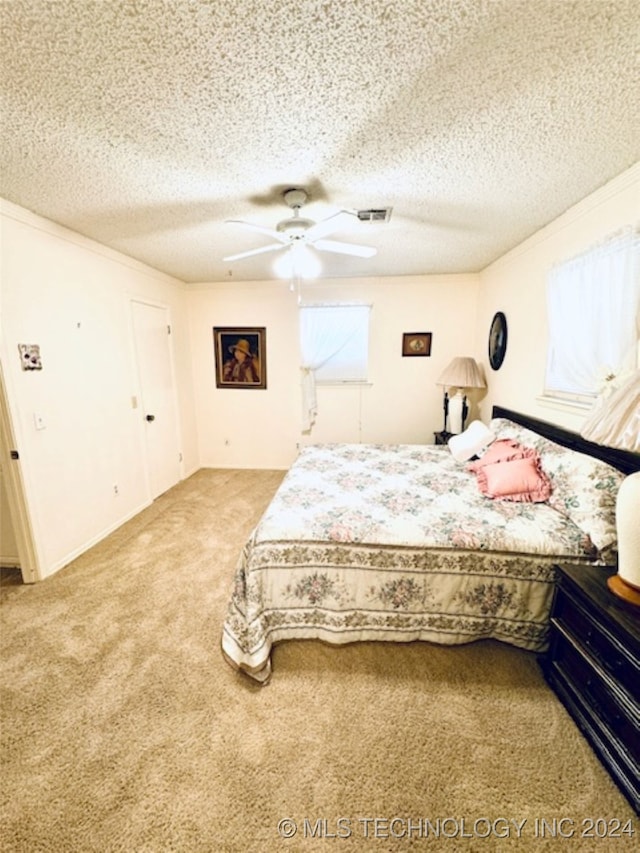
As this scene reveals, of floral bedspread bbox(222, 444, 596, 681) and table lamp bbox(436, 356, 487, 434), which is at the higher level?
table lamp bbox(436, 356, 487, 434)

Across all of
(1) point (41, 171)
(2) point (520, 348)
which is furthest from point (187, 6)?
(2) point (520, 348)

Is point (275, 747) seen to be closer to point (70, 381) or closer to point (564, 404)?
point (564, 404)

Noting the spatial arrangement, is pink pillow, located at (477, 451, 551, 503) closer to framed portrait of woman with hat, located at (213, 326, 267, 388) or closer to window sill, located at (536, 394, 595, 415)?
window sill, located at (536, 394, 595, 415)

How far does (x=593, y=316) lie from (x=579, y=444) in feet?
2.49

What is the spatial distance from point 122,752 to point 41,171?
107 inches

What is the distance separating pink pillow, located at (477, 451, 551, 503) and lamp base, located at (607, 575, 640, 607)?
0.69 meters

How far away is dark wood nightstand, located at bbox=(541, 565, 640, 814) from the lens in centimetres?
112

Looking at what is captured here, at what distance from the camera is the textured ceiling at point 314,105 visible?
0.99 meters

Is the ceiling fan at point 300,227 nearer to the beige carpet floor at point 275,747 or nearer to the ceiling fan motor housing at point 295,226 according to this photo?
the ceiling fan motor housing at point 295,226

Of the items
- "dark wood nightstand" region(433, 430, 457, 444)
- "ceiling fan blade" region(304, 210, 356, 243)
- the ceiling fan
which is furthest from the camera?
"dark wood nightstand" region(433, 430, 457, 444)

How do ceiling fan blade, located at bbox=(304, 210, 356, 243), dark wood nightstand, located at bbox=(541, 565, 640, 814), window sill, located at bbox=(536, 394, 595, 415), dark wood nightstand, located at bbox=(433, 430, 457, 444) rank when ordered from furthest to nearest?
dark wood nightstand, located at bbox=(433, 430, 457, 444) < window sill, located at bbox=(536, 394, 595, 415) < ceiling fan blade, located at bbox=(304, 210, 356, 243) < dark wood nightstand, located at bbox=(541, 565, 640, 814)

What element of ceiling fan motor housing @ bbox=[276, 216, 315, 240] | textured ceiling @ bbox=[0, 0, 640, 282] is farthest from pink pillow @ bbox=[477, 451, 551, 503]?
ceiling fan motor housing @ bbox=[276, 216, 315, 240]

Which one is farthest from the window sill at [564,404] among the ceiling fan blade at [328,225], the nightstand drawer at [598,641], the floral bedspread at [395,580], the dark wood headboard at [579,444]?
the ceiling fan blade at [328,225]

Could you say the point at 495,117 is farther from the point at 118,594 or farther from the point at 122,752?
the point at 118,594
